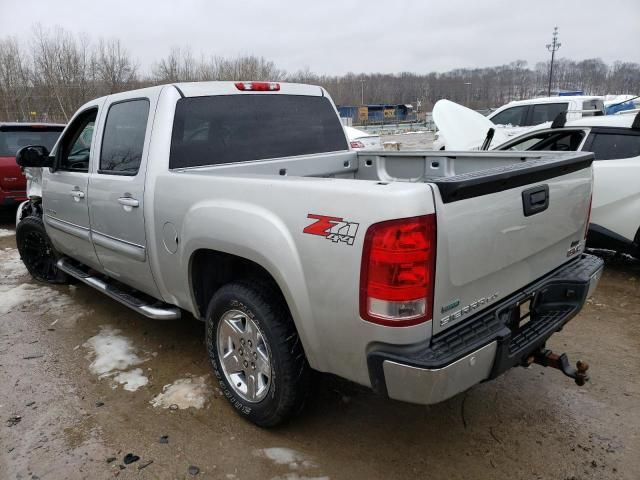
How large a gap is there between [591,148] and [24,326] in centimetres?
586

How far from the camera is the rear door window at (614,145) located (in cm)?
486

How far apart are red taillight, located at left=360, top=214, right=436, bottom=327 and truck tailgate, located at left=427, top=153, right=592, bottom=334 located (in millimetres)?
57

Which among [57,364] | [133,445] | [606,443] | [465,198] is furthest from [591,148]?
[57,364]

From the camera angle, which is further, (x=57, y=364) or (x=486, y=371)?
(x=57, y=364)

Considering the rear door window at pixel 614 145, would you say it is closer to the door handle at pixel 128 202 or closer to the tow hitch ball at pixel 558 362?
the tow hitch ball at pixel 558 362

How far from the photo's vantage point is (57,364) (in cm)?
360

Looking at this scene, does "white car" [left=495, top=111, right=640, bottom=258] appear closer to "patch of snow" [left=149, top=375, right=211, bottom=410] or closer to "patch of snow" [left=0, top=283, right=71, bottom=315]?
"patch of snow" [left=149, top=375, right=211, bottom=410]

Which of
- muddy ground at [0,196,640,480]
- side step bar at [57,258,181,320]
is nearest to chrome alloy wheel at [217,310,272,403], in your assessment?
muddy ground at [0,196,640,480]

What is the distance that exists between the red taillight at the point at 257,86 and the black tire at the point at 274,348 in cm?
159

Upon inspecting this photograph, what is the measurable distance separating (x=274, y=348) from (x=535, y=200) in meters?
1.45

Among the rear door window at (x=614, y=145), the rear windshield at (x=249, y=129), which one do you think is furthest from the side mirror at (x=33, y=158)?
the rear door window at (x=614, y=145)

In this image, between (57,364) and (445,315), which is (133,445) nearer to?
(57,364)

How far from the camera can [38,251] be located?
5316 mm

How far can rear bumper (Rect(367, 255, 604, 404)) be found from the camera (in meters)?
1.90
